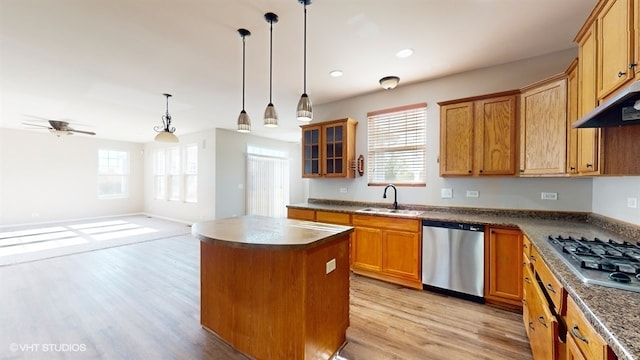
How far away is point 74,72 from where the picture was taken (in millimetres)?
3318

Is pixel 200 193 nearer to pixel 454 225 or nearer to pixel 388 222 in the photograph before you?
pixel 388 222

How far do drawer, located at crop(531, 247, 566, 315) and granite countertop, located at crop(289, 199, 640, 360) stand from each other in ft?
0.24

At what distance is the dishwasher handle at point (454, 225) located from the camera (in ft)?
9.04

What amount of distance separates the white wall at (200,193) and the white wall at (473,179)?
12.8 ft

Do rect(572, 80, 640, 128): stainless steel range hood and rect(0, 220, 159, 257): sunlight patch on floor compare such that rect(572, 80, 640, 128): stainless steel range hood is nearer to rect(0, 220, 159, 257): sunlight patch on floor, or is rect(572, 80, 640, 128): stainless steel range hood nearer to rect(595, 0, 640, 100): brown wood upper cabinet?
rect(595, 0, 640, 100): brown wood upper cabinet

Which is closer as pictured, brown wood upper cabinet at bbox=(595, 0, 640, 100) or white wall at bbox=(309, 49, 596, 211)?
brown wood upper cabinet at bbox=(595, 0, 640, 100)

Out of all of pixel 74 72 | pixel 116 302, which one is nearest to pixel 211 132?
pixel 74 72

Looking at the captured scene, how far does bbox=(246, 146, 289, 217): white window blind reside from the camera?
24.8 feet

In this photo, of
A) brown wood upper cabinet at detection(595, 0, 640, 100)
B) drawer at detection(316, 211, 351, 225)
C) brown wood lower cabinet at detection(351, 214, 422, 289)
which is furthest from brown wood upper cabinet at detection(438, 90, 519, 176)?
drawer at detection(316, 211, 351, 225)

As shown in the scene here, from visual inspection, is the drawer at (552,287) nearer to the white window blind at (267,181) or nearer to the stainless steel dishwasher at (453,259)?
the stainless steel dishwasher at (453,259)

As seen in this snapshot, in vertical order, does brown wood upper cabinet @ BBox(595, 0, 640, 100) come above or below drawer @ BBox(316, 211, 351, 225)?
above

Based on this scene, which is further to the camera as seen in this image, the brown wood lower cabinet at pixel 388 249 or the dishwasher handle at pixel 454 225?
the brown wood lower cabinet at pixel 388 249

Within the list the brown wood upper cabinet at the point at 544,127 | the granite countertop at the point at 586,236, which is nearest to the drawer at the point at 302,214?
the granite countertop at the point at 586,236

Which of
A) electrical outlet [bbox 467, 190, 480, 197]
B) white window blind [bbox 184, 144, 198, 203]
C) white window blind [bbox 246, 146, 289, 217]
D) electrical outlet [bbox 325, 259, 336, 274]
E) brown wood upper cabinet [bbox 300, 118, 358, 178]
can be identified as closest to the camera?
electrical outlet [bbox 325, 259, 336, 274]
